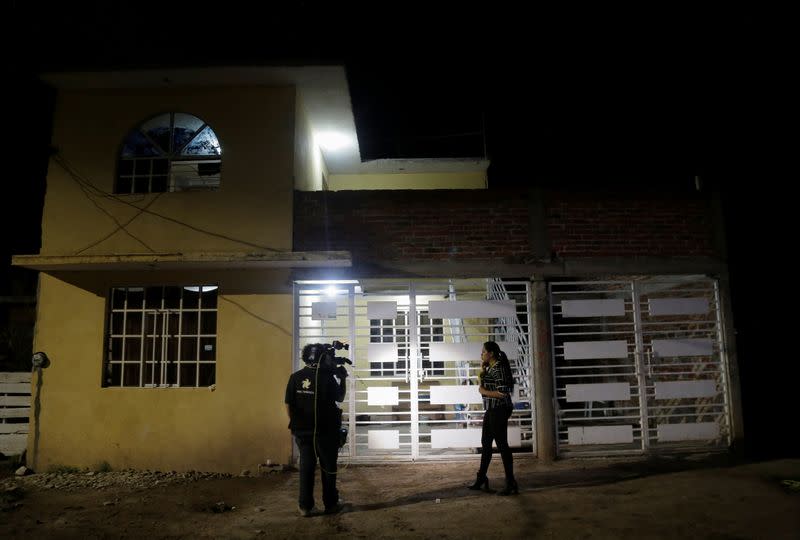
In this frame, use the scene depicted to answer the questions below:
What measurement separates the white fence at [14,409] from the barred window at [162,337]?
146 centimetres

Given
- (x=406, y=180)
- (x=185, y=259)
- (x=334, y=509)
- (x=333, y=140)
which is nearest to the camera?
(x=334, y=509)

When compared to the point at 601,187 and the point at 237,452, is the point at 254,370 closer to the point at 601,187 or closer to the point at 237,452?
the point at 237,452

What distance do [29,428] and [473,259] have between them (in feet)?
22.7

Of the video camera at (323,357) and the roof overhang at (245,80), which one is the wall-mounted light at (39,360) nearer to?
the roof overhang at (245,80)

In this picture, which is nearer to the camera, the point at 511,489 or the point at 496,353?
the point at 511,489

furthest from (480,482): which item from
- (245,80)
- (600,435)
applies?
(245,80)

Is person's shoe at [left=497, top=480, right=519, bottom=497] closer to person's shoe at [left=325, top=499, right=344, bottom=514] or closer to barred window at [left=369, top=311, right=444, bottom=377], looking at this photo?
person's shoe at [left=325, top=499, right=344, bottom=514]

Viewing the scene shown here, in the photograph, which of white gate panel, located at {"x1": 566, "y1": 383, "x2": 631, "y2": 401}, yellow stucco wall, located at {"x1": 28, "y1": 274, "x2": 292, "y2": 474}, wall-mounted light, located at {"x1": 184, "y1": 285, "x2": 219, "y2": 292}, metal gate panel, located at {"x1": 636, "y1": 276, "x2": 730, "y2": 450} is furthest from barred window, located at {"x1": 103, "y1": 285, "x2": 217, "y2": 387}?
metal gate panel, located at {"x1": 636, "y1": 276, "x2": 730, "y2": 450}

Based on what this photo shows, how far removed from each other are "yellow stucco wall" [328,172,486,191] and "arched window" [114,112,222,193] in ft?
17.0

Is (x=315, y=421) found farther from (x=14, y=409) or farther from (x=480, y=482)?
(x=14, y=409)

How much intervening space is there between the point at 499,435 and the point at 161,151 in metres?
6.56

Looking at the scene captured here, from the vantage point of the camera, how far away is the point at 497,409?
243 inches

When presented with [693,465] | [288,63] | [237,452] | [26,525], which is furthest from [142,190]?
[693,465]

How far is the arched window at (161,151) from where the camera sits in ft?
27.6
